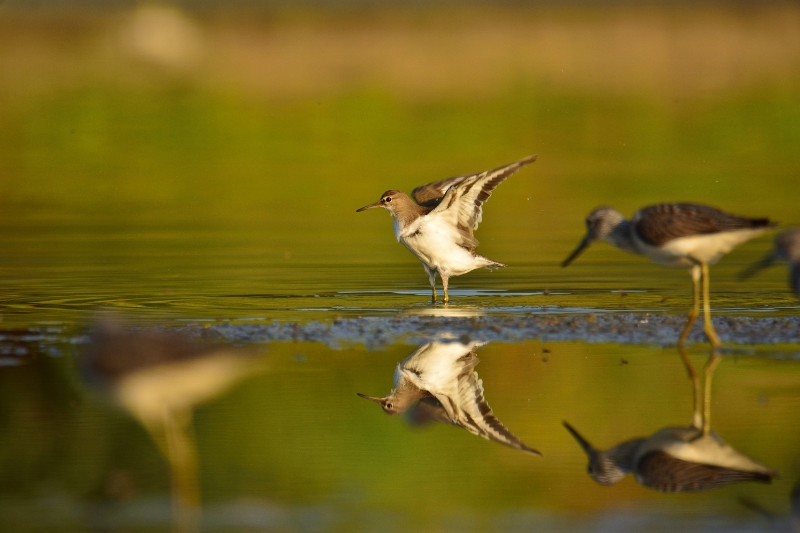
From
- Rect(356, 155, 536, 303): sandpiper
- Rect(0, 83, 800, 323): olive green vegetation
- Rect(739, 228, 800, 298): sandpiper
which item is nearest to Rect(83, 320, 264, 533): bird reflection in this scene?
Rect(739, 228, 800, 298): sandpiper

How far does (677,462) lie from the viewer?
6527 millimetres

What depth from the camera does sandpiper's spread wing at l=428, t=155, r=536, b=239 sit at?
11680 mm

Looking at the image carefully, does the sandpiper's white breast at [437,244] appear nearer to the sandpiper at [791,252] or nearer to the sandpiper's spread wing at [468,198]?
the sandpiper's spread wing at [468,198]

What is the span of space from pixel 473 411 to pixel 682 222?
236 cm

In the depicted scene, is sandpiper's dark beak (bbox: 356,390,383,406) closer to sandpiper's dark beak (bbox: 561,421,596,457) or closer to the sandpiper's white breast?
sandpiper's dark beak (bbox: 561,421,596,457)

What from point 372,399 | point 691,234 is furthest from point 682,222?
point 372,399

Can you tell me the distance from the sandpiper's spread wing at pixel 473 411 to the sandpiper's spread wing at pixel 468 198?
3139mm

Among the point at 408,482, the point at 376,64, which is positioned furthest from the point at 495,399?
the point at 376,64

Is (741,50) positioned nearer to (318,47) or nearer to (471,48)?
(471,48)

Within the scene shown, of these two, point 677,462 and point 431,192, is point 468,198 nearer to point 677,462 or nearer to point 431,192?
point 431,192

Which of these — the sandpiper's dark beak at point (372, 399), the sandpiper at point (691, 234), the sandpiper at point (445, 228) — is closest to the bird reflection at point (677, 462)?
the sandpiper's dark beak at point (372, 399)

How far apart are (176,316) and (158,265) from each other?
120 inches

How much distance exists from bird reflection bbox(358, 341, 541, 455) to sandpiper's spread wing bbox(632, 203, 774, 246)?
1449mm

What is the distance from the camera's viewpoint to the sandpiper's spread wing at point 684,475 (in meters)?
6.26
